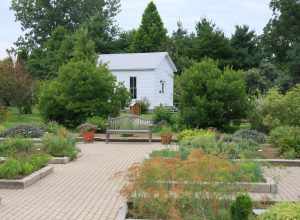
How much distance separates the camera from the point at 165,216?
26.9 ft

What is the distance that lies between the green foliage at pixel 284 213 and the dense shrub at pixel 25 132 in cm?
1515

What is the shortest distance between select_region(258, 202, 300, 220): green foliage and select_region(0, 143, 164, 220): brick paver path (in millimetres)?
3029

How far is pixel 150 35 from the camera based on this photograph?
6259 cm

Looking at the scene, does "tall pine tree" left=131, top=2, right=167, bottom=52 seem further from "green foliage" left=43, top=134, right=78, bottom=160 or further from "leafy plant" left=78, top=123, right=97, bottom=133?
"green foliage" left=43, top=134, right=78, bottom=160

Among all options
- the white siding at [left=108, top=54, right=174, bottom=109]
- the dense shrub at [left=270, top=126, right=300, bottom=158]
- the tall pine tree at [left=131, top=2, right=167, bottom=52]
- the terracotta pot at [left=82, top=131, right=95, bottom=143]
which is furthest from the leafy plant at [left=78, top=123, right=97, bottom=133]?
the tall pine tree at [left=131, top=2, right=167, bottom=52]

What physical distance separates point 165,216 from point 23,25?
6563 cm

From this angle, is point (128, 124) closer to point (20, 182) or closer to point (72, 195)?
point (20, 182)

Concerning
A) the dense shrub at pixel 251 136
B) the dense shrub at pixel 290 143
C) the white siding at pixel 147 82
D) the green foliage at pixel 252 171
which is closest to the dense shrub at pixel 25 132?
the dense shrub at pixel 251 136

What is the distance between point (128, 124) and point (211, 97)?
376cm

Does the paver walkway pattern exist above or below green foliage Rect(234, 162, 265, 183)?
below

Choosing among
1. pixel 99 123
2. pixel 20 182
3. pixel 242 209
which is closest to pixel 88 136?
pixel 99 123

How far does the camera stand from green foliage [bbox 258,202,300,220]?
255 inches

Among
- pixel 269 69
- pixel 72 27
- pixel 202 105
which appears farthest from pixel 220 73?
pixel 72 27

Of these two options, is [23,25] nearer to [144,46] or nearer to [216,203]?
[144,46]
